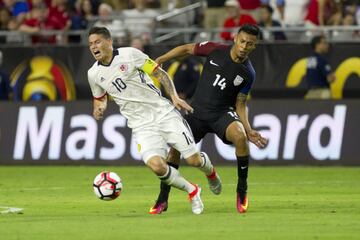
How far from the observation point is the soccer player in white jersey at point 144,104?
522 inches

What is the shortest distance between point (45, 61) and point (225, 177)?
675 cm

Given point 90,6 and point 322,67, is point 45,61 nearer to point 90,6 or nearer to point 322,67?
point 90,6

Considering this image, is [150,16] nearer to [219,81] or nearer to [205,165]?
[219,81]

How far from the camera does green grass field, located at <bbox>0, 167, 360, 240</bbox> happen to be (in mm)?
11289

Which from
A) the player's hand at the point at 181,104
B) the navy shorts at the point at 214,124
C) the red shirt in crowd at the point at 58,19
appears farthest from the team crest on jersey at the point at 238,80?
the red shirt in crowd at the point at 58,19

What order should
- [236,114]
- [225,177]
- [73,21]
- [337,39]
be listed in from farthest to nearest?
1. [73,21]
2. [337,39]
3. [225,177]
4. [236,114]

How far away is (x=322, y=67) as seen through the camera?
23.1m

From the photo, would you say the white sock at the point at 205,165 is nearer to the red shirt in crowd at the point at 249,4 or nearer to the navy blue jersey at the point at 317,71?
the navy blue jersey at the point at 317,71

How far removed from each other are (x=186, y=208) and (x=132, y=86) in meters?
1.86

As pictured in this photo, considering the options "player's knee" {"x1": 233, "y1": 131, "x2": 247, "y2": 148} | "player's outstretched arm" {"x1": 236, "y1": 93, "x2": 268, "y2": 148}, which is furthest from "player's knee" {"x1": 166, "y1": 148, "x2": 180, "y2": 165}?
"player's outstretched arm" {"x1": 236, "y1": 93, "x2": 268, "y2": 148}

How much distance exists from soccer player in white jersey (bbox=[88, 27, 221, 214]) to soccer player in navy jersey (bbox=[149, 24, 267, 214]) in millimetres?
387

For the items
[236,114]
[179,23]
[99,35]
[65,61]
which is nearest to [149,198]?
[236,114]

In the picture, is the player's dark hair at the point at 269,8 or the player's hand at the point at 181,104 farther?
the player's dark hair at the point at 269,8

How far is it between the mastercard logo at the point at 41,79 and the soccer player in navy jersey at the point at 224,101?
10.9 meters
